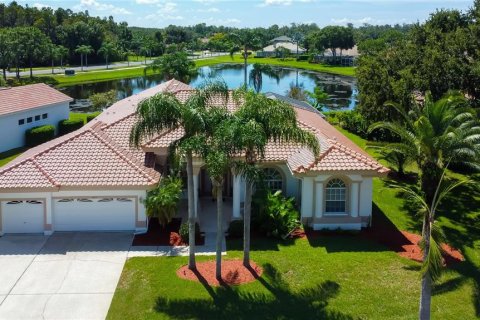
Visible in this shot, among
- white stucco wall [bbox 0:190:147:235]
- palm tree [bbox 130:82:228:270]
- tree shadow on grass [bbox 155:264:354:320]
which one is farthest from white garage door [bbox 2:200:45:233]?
tree shadow on grass [bbox 155:264:354:320]

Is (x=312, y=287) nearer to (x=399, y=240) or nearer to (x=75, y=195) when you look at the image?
(x=399, y=240)

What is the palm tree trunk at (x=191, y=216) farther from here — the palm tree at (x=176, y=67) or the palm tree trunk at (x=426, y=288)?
the palm tree at (x=176, y=67)

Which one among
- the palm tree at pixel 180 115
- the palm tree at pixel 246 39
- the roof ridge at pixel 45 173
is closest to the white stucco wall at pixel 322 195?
the palm tree at pixel 180 115

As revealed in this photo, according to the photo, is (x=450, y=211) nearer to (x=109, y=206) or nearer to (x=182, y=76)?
(x=109, y=206)

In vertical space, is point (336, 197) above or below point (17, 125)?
below

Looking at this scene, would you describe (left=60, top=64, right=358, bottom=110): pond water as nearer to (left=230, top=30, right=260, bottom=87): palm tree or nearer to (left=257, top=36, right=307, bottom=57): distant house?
(left=230, top=30, right=260, bottom=87): palm tree

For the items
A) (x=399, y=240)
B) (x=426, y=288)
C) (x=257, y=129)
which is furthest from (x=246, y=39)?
(x=426, y=288)
